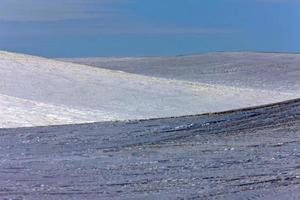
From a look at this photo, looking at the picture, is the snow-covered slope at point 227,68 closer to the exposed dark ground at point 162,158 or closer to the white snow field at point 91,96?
Answer: the white snow field at point 91,96

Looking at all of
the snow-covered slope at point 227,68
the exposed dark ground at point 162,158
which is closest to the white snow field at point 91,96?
the exposed dark ground at point 162,158

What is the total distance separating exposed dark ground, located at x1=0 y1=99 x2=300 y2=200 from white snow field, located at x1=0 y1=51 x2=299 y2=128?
2813mm

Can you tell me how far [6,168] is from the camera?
1166cm

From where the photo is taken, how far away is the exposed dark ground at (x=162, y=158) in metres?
9.38

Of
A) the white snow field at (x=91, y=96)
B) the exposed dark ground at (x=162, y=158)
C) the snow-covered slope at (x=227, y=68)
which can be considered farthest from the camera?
the snow-covered slope at (x=227, y=68)

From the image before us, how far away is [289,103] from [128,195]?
8.16 metres

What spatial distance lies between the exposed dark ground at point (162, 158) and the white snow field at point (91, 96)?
9.23 ft

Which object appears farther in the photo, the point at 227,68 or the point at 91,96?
the point at 227,68

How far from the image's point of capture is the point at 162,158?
12.1 meters

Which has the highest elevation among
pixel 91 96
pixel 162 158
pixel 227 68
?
pixel 227 68

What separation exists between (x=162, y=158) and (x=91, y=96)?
46.3 ft

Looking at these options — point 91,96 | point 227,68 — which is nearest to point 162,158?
point 91,96

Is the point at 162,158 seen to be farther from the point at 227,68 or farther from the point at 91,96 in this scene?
the point at 227,68

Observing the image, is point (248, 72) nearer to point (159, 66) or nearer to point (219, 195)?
point (159, 66)
